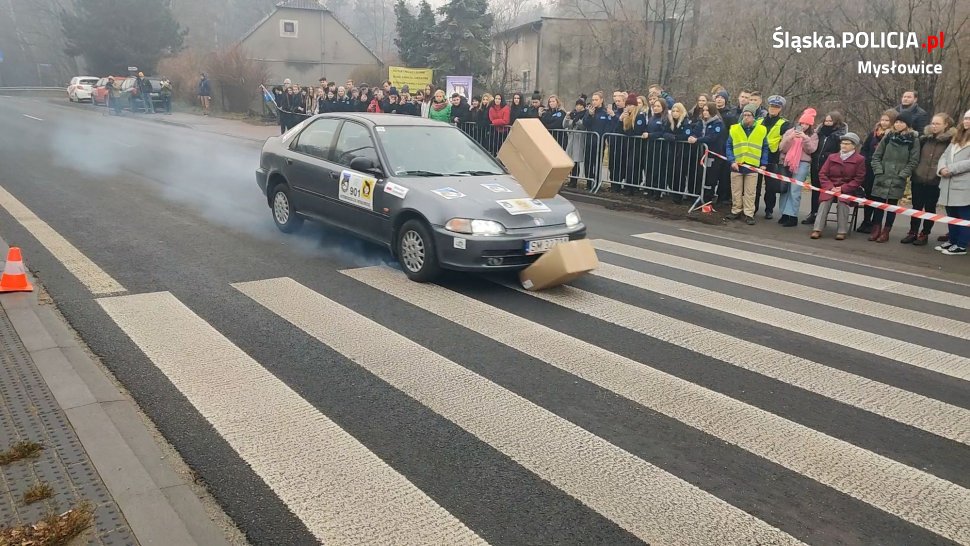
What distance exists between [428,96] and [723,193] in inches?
379

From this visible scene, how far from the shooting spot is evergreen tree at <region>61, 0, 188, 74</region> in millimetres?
54344

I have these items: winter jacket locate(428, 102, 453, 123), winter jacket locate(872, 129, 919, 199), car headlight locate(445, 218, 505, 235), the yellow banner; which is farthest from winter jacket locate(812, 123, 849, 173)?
the yellow banner

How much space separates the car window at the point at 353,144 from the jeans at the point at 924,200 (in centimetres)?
761

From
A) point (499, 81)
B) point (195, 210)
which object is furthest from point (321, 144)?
point (499, 81)

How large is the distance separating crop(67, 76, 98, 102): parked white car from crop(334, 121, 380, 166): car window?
44909mm

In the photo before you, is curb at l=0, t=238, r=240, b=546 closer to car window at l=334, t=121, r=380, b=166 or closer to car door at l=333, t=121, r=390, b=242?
car door at l=333, t=121, r=390, b=242

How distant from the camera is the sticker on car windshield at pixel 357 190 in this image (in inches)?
320

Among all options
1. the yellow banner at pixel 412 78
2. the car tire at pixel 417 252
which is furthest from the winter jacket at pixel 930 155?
the yellow banner at pixel 412 78

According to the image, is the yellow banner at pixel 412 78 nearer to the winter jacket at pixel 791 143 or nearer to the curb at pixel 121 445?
the winter jacket at pixel 791 143

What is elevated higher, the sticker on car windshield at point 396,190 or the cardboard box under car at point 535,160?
→ the cardboard box under car at point 535,160

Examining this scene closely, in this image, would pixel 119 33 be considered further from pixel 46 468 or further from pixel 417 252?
pixel 46 468

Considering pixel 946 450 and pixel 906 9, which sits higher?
pixel 906 9

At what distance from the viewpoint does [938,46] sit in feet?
57.7

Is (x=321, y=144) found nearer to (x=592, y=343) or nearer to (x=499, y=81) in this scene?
(x=592, y=343)
